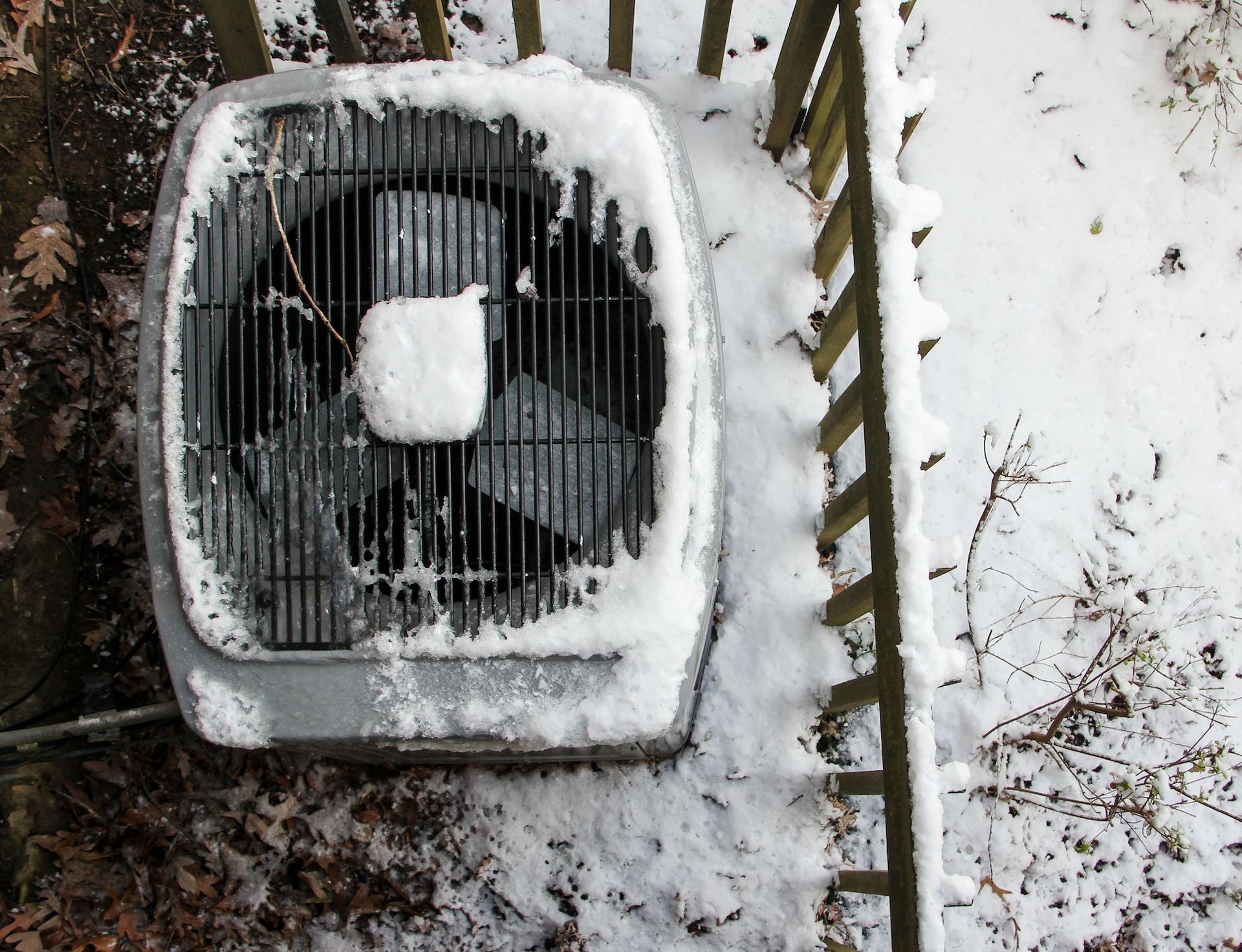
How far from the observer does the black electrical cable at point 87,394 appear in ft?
8.52

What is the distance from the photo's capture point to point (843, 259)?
8.44 feet

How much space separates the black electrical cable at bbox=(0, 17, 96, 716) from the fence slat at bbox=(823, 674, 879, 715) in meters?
2.40

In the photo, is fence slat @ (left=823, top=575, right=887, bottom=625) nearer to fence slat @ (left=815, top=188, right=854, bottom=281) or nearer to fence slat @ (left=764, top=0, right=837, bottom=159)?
fence slat @ (left=815, top=188, right=854, bottom=281)

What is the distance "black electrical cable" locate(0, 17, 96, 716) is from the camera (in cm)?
260

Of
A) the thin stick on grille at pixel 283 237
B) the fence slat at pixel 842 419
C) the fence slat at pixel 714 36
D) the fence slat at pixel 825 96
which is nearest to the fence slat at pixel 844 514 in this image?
the fence slat at pixel 842 419

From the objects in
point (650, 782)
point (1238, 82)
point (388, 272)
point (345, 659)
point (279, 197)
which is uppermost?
point (1238, 82)

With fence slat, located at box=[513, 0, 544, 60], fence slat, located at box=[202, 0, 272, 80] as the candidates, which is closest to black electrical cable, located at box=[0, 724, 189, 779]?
fence slat, located at box=[202, 0, 272, 80]

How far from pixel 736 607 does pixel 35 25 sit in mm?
3044

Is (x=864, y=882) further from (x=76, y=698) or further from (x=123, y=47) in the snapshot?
(x=123, y=47)

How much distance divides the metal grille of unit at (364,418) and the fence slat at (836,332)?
0.62 meters

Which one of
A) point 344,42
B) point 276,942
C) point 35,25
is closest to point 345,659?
point 276,942

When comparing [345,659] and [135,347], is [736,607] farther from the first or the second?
[135,347]

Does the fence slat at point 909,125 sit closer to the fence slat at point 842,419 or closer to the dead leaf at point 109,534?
the fence slat at point 842,419

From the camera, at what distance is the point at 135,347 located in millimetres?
2736
